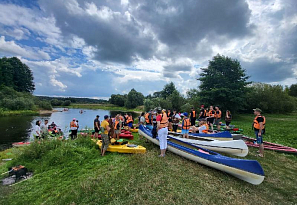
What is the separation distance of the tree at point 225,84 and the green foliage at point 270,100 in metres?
9.09

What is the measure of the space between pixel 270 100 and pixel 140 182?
1394 inches

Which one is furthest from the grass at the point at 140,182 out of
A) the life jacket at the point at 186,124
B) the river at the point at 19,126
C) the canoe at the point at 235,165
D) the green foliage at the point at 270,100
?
the green foliage at the point at 270,100

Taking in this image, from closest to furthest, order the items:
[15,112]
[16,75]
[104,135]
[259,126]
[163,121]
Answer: [163,121]
[259,126]
[104,135]
[15,112]
[16,75]

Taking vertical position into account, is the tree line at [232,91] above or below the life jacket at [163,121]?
above

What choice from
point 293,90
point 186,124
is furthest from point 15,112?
point 293,90

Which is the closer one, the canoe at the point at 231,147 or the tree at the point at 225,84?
the canoe at the point at 231,147

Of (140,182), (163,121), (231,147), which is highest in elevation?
(163,121)

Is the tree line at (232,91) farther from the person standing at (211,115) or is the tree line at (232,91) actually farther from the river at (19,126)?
the river at (19,126)

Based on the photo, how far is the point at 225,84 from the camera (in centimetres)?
2283

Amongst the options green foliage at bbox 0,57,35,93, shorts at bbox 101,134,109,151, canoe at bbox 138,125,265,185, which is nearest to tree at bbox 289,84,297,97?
canoe at bbox 138,125,265,185

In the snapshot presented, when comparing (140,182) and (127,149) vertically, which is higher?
(127,149)

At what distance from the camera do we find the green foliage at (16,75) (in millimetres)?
50781

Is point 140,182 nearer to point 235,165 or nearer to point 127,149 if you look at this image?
point 127,149

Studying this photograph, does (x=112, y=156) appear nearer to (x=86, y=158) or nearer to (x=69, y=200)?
(x=86, y=158)
